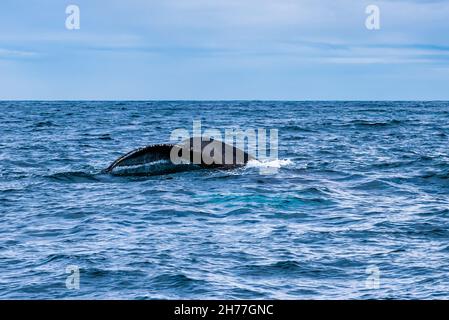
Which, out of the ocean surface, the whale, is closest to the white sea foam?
the ocean surface

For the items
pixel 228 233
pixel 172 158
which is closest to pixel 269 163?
pixel 172 158

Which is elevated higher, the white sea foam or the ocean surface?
the white sea foam

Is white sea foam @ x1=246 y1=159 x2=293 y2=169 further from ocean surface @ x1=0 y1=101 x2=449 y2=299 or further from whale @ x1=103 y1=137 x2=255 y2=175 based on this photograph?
whale @ x1=103 y1=137 x2=255 y2=175

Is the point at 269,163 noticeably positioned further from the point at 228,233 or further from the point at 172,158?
the point at 228,233

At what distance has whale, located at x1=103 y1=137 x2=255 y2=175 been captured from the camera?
19844 mm

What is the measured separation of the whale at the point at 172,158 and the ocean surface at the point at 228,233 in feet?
1.19

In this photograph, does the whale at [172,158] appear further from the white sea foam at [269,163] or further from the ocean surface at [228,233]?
the white sea foam at [269,163]

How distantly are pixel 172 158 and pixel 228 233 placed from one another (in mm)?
7014

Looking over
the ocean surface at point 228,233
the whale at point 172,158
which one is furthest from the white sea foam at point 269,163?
the whale at point 172,158

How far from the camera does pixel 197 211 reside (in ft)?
50.3

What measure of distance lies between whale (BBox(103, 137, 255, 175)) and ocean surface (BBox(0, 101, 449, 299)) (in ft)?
1.19
